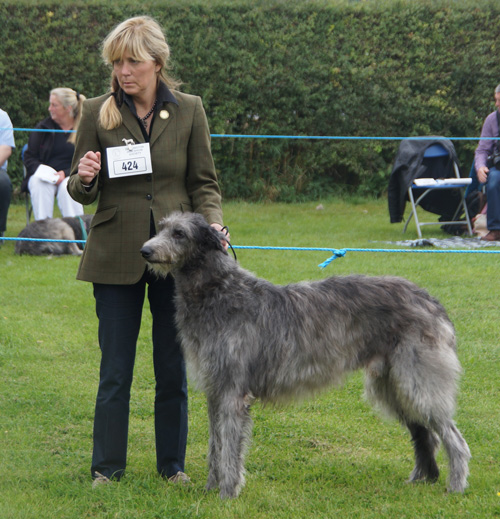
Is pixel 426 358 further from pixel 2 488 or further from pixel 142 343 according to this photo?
pixel 142 343

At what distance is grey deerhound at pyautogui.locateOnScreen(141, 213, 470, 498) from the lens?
3934 millimetres

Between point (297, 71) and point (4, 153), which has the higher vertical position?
point (297, 71)

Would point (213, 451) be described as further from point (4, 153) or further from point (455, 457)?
point (4, 153)

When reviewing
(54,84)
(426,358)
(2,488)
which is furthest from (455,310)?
(54,84)

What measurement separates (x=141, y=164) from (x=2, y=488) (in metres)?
1.87

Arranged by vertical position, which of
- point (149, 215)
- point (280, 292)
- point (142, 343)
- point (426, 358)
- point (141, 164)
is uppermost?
point (141, 164)

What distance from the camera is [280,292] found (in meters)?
4.10

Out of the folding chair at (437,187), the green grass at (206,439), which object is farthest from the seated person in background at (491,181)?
the green grass at (206,439)

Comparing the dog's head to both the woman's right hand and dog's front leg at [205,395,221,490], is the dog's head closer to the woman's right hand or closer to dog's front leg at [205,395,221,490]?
the woman's right hand

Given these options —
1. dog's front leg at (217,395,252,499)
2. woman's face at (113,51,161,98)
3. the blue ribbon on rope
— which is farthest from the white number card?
the blue ribbon on rope

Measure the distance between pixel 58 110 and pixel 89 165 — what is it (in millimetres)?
7296

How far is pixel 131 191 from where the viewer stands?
13.4 ft

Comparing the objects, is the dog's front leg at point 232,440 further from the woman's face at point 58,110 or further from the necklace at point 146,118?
the woman's face at point 58,110

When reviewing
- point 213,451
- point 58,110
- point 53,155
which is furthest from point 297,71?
point 213,451
